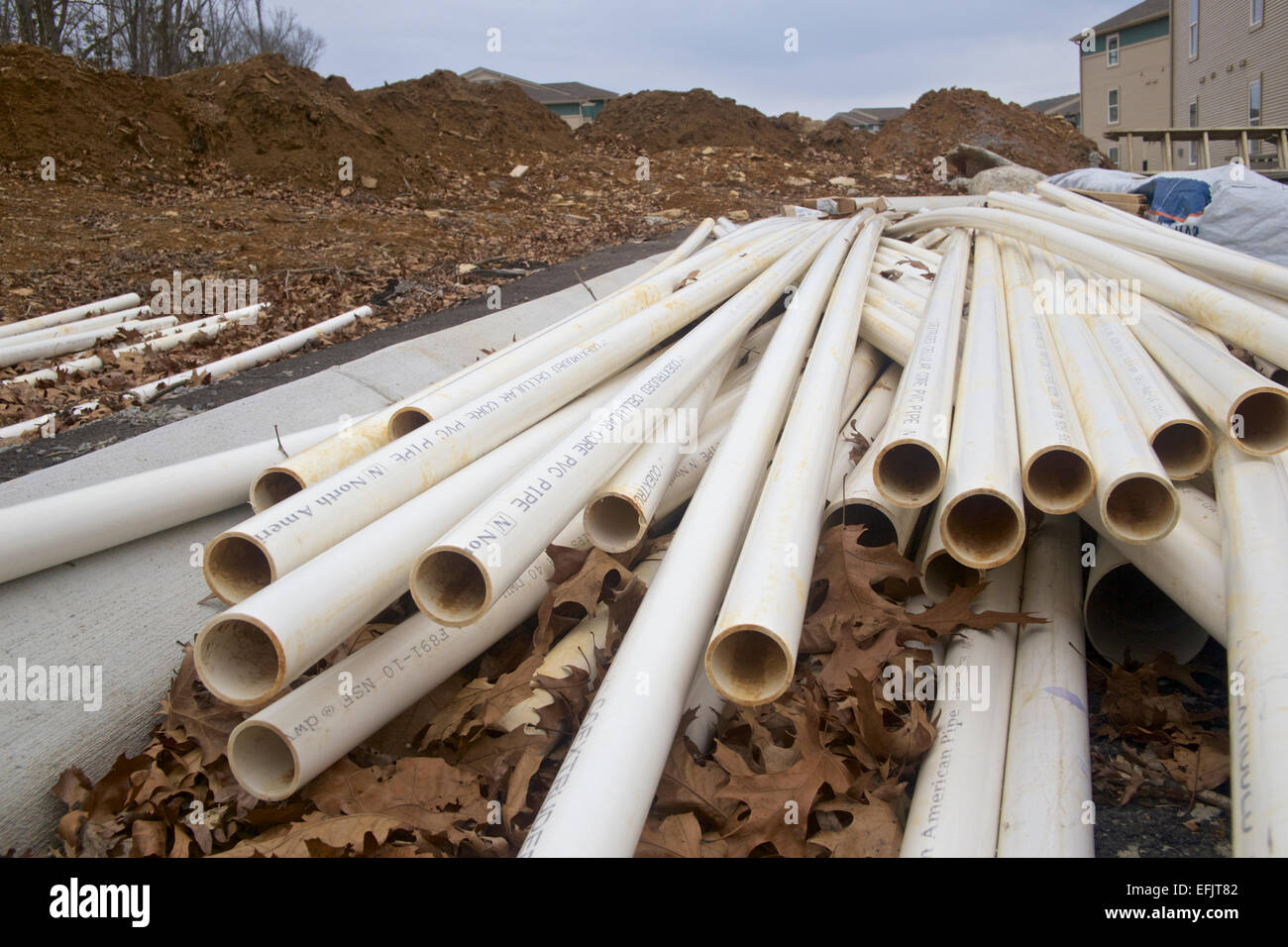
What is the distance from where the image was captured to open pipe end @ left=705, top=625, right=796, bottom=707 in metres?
2.15

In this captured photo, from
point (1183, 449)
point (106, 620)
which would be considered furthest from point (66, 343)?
point (1183, 449)

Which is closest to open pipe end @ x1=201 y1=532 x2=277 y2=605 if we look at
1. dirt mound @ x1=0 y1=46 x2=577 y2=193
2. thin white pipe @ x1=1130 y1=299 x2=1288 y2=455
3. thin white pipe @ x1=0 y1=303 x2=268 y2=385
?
thin white pipe @ x1=1130 y1=299 x2=1288 y2=455

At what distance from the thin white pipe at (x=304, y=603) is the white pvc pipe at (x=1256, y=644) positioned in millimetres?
2064

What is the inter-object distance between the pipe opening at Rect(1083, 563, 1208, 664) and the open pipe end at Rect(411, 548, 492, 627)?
2.02m

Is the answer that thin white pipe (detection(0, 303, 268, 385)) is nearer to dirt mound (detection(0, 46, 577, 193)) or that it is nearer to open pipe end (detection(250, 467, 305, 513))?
open pipe end (detection(250, 467, 305, 513))

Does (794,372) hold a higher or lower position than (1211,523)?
higher

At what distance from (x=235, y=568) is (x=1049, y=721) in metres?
2.30

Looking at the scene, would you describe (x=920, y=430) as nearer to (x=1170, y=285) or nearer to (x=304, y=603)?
(x=1170, y=285)

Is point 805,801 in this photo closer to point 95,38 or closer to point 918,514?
point 918,514

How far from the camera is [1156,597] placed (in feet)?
10.3
